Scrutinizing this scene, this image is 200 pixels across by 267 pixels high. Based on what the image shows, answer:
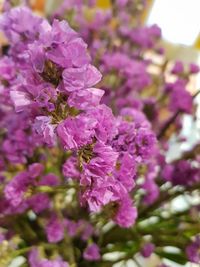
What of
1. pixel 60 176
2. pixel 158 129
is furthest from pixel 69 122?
pixel 158 129

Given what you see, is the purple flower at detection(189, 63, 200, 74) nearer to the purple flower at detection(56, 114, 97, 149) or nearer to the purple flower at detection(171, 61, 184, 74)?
the purple flower at detection(171, 61, 184, 74)

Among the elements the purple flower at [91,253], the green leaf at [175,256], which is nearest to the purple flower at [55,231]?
the purple flower at [91,253]

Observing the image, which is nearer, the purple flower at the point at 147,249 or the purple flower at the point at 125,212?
the purple flower at the point at 125,212

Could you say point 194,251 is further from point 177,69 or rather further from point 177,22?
point 177,22

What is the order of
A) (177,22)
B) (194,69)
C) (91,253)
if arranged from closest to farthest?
(91,253) → (194,69) → (177,22)

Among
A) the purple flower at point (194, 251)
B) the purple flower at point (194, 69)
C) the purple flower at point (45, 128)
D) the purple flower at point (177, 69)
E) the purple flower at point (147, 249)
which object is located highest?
the purple flower at point (45, 128)

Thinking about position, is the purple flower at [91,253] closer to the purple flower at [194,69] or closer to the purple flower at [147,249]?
the purple flower at [147,249]

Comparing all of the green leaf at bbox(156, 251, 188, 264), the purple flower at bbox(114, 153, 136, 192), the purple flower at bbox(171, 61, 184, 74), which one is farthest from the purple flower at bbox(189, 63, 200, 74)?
the purple flower at bbox(114, 153, 136, 192)

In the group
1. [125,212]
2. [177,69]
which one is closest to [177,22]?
[177,69]

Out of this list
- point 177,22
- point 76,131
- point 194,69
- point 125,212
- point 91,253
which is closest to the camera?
point 76,131
